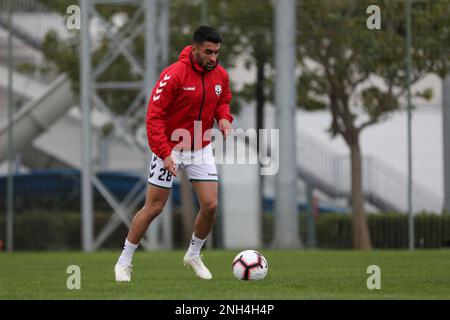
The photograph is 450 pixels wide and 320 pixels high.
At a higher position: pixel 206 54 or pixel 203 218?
pixel 206 54

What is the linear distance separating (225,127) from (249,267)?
1173 mm

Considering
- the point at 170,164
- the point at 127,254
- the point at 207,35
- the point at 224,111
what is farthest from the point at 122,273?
the point at 207,35

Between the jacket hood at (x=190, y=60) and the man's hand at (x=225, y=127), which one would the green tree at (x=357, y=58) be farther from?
the jacket hood at (x=190, y=60)

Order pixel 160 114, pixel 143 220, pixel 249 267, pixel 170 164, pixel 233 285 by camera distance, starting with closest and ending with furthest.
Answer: pixel 233 285, pixel 170 164, pixel 160 114, pixel 249 267, pixel 143 220

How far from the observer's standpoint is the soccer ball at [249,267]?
31.0 feet

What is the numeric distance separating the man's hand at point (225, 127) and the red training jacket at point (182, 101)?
3.7 inches

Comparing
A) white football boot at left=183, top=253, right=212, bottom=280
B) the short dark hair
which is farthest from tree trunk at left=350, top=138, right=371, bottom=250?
the short dark hair

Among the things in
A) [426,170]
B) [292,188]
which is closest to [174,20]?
[292,188]

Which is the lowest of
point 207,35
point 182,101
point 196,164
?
point 196,164

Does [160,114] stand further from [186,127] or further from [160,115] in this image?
[186,127]

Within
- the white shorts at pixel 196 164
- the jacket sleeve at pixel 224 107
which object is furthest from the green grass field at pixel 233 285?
the jacket sleeve at pixel 224 107

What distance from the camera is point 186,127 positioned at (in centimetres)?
955
